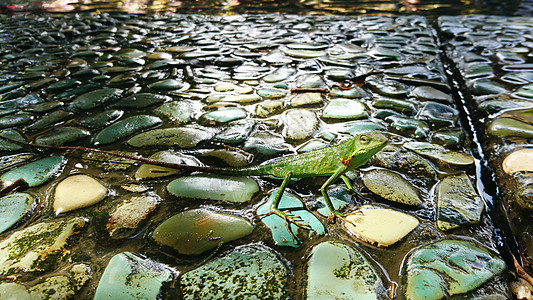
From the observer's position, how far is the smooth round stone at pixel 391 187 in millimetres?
1826

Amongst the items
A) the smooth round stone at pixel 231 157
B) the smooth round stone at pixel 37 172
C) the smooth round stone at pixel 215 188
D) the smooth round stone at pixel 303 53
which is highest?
the smooth round stone at pixel 303 53

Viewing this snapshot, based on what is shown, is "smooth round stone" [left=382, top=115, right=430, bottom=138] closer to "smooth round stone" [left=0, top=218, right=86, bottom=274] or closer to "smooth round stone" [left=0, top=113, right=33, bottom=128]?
"smooth round stone" [left=0, top=218, right=86, bottom=274]

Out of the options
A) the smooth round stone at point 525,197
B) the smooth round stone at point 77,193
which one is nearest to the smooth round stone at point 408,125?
the smooth round stone at point 525,197

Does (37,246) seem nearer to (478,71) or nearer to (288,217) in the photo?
(288,217)

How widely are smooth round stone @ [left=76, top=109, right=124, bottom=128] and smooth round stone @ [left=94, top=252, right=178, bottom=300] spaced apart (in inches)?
62.8

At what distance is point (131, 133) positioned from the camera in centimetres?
253

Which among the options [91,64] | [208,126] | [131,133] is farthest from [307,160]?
[91,64]

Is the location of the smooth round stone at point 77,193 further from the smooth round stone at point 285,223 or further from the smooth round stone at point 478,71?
the smooth round stone at point 478,71

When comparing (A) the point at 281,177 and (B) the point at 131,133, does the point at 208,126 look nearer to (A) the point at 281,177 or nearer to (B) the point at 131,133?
(B) the point at 131,133

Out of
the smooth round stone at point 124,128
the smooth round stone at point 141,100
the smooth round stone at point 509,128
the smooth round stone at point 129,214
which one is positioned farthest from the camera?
the smooth round stone at point 141,100

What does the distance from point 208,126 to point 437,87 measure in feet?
7.99

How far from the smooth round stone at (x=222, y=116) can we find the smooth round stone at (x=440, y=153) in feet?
4.74

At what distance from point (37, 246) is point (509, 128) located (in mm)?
3206

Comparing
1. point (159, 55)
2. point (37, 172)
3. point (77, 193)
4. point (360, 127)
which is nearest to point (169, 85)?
point (159, 55)
